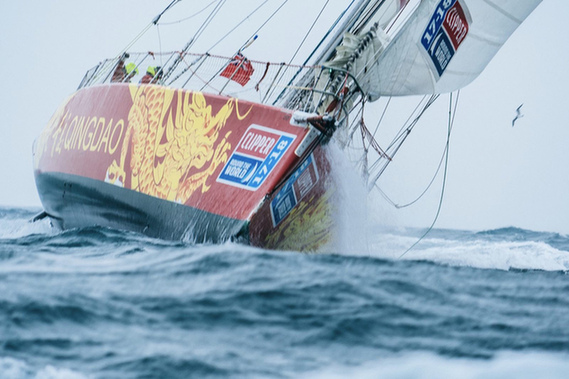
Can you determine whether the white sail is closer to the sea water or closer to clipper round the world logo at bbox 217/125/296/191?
clipper round the world logo at bbox 217/125/296/191

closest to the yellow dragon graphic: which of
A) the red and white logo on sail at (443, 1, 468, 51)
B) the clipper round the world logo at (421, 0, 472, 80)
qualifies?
the clipper round the world logo at (421, 0, 472, 80)

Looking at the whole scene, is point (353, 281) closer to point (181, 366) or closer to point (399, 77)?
point (181, 366)

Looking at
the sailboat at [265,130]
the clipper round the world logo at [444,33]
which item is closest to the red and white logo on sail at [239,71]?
the sailboat at [265,130]

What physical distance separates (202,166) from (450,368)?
366 centimetres

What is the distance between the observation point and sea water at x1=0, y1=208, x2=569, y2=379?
2.03m

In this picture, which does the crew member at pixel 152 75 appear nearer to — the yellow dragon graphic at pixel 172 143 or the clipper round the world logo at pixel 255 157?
the yellow dragon graphic at pixel 172 143

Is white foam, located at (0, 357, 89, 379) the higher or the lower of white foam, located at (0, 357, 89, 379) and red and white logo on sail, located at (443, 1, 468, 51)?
the lower

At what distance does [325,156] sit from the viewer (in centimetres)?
526

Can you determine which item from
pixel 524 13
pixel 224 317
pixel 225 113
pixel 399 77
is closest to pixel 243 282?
pixel 224 317

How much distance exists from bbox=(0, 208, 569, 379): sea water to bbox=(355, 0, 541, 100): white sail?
2.40 metres

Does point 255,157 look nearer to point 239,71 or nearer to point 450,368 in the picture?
point 239,71

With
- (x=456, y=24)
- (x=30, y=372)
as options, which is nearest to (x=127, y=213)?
(x=456, y=24)

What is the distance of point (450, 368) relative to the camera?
6.75 ft

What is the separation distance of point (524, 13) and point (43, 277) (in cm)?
571
